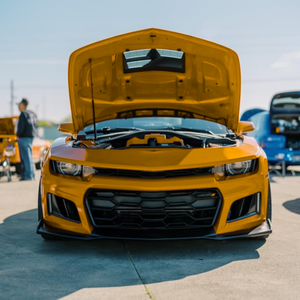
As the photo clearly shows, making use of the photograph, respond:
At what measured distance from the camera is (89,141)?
415cm

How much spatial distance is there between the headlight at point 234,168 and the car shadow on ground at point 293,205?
2193 mm

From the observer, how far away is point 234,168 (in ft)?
11.5

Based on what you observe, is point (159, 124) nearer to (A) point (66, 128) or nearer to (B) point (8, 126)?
(A) point (66, 128)

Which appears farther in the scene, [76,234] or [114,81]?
[114,81]

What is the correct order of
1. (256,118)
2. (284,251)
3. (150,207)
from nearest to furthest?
(150,207) < (284,251) < (256,118)

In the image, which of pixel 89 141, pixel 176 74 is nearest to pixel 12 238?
pixel 89 141

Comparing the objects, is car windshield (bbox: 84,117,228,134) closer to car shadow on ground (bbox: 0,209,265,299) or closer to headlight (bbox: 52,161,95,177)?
headlight (bbox: 52,161,95,177)

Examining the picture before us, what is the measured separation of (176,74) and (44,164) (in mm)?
1738

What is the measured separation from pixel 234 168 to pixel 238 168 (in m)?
0.04

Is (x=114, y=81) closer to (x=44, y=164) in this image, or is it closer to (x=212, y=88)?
(x=212, y=88)

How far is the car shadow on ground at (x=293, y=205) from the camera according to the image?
18.3ft

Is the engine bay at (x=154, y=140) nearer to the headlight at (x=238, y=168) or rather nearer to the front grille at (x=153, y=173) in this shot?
the headlight at (x=238, y=168)

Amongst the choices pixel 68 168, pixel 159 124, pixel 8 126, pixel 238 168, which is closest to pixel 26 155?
pixel 8 126

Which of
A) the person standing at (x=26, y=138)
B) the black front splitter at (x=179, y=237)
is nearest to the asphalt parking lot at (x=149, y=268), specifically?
the black front splitter at (x=179, y=237)
